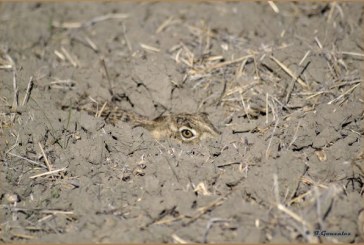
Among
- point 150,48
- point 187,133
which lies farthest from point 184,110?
point 150,48

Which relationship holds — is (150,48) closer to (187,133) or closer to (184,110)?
(184,110)

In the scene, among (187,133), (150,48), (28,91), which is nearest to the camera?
(187,133)

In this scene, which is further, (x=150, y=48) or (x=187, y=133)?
(x=150, y=48)

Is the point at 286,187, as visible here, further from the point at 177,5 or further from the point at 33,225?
the point at 177,5

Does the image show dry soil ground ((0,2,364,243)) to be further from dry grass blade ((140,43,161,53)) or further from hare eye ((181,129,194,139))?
hare eye ((181,129,194,139))

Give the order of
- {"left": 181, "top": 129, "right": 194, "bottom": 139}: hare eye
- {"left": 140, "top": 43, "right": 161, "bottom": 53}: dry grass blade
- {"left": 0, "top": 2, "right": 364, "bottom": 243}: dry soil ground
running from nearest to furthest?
{"left": 0, "top": 2, "right": 364, "bottom": 243}: dry soil ground < {"left": 181, "top": 129, "right": 194, "bottom": 139}: hare eye < {"left": 140, "top": 43, "right": 161, "bottom": 53}: dry grass blade

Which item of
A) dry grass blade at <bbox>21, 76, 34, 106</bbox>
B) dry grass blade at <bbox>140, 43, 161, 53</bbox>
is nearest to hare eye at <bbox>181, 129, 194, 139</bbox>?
dry grass blade at <bbox>140, 43, 161, 53</bbox>

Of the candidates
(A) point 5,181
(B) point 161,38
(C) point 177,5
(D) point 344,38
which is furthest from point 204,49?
(A) point 5,181

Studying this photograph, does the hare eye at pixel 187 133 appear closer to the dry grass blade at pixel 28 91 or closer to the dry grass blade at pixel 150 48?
the dry grass blade at pixel 150 48
